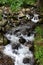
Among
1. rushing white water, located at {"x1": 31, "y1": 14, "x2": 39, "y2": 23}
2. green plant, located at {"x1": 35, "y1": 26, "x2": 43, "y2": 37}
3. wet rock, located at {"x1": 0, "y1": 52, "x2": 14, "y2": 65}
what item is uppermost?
green plant, located at {"x1": 35, "y1": 26, "x2": 43, "y2": 37}

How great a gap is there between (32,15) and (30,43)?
363cm

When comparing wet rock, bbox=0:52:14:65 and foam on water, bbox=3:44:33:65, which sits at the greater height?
wet rock, bbox=0:52:14:65

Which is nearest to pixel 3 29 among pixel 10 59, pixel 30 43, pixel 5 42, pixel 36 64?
pixel 5 42

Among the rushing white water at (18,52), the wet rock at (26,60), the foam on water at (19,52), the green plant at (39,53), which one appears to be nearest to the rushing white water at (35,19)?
the rushing white water at (18,52)

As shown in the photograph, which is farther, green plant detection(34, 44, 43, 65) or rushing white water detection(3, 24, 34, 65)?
rushing white water detection(3, 24, 34, 65)

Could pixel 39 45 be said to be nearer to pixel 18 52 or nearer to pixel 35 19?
pixel 18 52

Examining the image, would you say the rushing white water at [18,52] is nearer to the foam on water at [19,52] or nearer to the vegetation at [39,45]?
the foam on water at [19,52]

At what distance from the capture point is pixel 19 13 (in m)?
12.3

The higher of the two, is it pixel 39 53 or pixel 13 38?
pixel 39 53

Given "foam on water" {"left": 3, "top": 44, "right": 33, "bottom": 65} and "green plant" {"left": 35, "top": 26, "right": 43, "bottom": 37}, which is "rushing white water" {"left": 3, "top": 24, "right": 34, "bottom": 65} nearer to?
"foam on water" {"left": 3, "top": 44, "right": 33, "bottom": 65}

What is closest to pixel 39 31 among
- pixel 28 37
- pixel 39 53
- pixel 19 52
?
pixel 28 37

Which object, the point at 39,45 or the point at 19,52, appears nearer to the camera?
the point at 39,45

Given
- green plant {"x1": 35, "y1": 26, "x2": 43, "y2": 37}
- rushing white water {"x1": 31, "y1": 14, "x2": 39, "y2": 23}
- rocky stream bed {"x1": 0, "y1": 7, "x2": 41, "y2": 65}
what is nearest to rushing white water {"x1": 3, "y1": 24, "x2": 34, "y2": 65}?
rocky stream bed {"x1": 0, "y1": 7, "x2": 41, "y2": 65}

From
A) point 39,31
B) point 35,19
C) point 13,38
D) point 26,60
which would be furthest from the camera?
point 35,19
